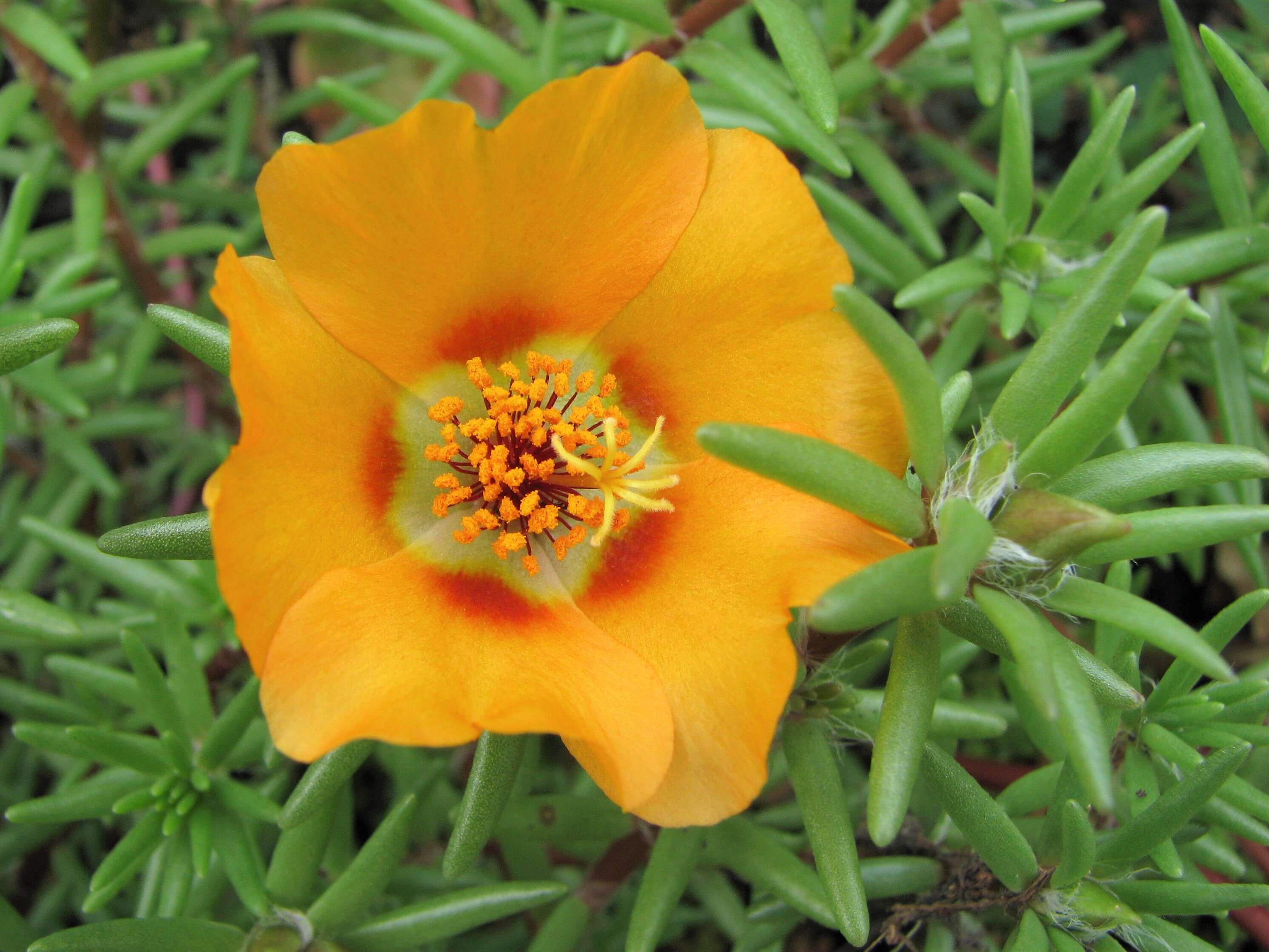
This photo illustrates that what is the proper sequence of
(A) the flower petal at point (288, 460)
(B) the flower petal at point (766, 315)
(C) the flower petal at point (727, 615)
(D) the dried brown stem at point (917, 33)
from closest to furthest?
(A) the flower petal at point (288, 460) < (C) the flower petal at point (727, 615) < (B) the flower petal at point (766, 315) < (D) the dried brown stem at point (917, 33)

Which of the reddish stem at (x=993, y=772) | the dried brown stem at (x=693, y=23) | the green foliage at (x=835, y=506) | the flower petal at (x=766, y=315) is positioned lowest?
the reddish stem at (x=993, y=772)

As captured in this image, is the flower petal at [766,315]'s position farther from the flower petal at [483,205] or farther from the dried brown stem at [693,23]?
the dried brown stem at [693,23]

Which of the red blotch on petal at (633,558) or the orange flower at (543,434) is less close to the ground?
the orange flower at (543,434)

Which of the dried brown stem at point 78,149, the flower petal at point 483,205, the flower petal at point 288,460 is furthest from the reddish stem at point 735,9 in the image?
the dried brown stem at point 78,149

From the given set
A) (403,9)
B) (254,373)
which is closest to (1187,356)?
(403,9)

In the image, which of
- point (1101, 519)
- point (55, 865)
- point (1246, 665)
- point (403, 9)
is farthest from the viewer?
point (1246, 665)

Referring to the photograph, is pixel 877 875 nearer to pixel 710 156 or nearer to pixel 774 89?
pixel 710 156

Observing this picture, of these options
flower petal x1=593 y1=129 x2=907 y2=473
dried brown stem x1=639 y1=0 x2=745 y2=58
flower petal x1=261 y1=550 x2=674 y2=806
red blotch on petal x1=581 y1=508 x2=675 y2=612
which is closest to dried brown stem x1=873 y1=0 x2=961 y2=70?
dried brown stem x1=639 y1=0 x2=745 y2=58
